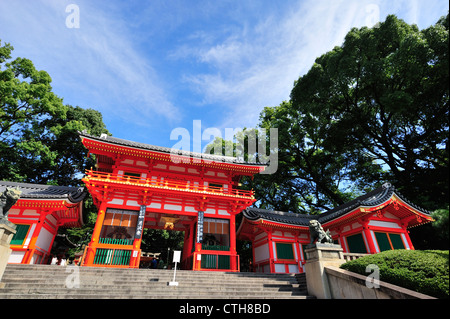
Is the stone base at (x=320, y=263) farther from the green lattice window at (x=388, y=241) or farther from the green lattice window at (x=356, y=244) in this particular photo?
the green lattice window at (x=388, y=241)

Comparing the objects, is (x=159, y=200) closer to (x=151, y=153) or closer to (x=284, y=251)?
(x=151, y=153)

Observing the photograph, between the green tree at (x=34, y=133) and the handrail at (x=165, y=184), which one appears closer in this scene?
the handrail at (x=165, y=184)

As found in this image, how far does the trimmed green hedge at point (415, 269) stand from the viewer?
4.62 metres

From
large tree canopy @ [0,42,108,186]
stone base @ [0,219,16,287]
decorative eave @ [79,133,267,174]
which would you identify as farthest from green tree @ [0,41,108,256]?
stone base @ [0,219,16,287]

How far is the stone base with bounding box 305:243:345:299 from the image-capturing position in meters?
6.83

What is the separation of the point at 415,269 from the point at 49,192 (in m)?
17.1

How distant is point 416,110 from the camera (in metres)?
12.2

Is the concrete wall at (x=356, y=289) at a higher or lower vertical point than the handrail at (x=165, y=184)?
lower

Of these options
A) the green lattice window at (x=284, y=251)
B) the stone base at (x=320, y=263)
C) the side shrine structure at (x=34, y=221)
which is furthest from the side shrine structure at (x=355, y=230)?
the side shrine structure at (x=34, y=221)

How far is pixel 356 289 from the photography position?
18.6ft

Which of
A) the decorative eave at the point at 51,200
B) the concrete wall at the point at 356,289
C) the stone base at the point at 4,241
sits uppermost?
the decorative eave at the point at 51,200

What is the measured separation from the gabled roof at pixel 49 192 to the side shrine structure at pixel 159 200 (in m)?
1.10
